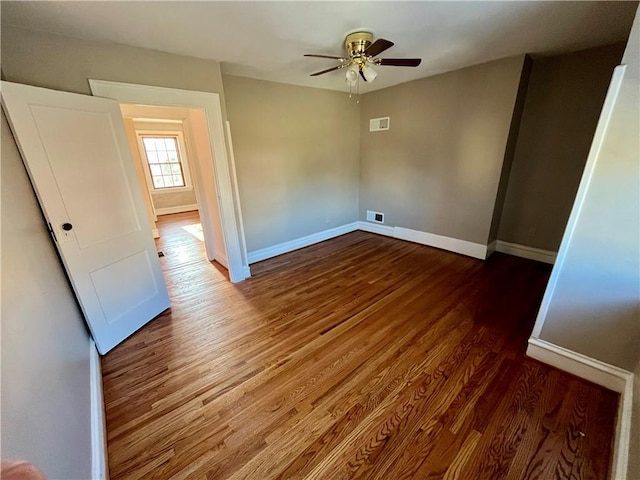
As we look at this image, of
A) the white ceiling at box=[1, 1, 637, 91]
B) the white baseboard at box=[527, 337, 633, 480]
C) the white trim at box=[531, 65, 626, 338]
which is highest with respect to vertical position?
the white ceiling at box=[1, 1, 637, 91]

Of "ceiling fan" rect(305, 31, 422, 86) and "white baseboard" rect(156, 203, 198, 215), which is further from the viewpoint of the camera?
"white baseboard" rect(156, 203, 198, 215)

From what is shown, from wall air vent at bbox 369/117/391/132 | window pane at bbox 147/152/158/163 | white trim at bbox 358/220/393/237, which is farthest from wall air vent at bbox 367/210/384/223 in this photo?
window pane at bbox 147/152/158/163

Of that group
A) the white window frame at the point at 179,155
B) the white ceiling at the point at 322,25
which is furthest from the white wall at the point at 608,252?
the white window frame at the point at 179,155

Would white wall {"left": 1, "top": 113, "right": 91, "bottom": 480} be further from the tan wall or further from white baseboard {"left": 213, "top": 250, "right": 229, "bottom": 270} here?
white baseboard {"left": 213, "top": 250, "right": 229, "bottom": 270}

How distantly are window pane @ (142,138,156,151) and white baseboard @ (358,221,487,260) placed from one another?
603cm

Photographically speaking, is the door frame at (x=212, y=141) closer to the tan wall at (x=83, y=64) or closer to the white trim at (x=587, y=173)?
the tan wall at (x=83, y=64)

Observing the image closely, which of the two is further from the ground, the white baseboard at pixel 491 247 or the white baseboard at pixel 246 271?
the white baseboard at pixel 491 247

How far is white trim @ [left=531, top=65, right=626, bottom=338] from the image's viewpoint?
4.61 feet

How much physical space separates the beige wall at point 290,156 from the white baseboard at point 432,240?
28.0 inches


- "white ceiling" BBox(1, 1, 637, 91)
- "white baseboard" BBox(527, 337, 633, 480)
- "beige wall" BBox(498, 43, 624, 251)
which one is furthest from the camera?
"beige wall" BBox(498, 43, 624, 251)

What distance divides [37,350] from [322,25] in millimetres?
2624

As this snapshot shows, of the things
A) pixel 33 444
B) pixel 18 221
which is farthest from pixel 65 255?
pixel 33 444

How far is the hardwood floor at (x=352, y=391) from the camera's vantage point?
1.33 metres

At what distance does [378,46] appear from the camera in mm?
1904
